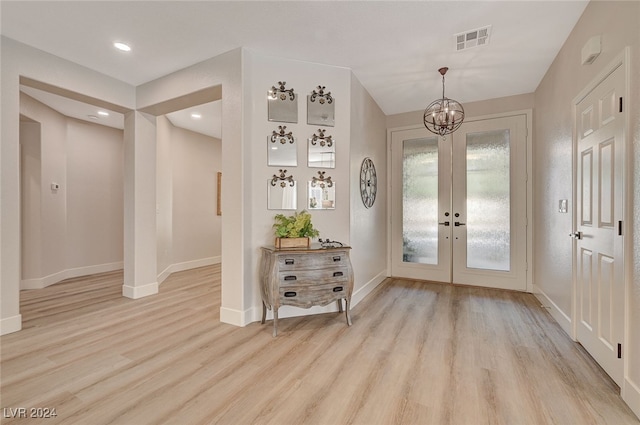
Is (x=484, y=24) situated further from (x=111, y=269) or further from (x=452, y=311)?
(x=111, y=269)

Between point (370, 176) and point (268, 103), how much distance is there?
176cm

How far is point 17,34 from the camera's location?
263 cm

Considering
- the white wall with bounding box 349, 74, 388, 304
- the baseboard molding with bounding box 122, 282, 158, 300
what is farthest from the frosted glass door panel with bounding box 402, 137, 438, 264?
the baseboard molding with bounding box 122, 282, 158, 300

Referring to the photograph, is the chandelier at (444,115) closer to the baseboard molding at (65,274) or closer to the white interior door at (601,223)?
the white interior door at (601,223)

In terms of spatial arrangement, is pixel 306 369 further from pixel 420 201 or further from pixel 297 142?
pixel 420 201

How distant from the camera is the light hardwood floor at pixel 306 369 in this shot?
1608 mm

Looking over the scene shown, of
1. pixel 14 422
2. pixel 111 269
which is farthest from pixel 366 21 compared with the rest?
pixel 111 269

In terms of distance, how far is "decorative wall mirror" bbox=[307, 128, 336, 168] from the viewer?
317 centimetres

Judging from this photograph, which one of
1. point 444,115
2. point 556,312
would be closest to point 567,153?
point 444,115

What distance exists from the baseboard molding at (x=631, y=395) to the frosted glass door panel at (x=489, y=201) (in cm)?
263

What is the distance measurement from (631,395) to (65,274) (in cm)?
680

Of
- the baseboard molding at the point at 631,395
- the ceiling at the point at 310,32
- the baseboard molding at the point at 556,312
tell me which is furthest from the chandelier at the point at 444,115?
the baseboard molding at the point at 631,395

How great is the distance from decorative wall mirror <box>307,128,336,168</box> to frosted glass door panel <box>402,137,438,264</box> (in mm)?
2016

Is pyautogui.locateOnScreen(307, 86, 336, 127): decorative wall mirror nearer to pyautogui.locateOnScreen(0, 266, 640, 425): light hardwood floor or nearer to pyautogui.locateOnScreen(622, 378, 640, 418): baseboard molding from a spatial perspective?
pyautogui.locateOnScreen(0, 266, 640, 425): light hardwood floor
